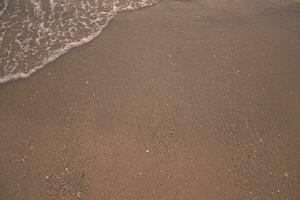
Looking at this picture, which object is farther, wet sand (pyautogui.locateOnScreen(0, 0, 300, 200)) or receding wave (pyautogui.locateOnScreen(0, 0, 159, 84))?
receding wave (pyautogui.locateOnScreen(0, 0, 159, 84))

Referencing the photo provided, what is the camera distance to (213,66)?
567cm

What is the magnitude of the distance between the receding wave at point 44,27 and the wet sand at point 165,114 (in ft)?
0.84

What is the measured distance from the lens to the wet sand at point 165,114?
4395 mm

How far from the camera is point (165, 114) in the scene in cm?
505

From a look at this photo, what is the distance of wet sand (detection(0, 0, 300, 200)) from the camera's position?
14.4 feet

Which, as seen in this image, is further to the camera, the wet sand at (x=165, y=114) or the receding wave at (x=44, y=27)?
the receding wave at (x=44, y=27)

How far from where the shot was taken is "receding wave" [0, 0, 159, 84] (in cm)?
595

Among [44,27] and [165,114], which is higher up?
[44,27]

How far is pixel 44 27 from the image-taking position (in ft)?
21.6

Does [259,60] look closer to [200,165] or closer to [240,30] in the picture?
[240,30]

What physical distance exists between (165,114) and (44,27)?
115 inches

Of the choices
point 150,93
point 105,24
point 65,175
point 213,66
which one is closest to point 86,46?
point 105,24

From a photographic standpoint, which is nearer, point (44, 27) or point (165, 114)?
point (165, 114)

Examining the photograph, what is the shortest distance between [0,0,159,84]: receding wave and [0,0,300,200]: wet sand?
0.26 m
